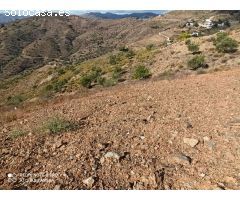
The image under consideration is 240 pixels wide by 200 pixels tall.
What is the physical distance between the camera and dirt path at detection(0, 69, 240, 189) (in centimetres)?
517

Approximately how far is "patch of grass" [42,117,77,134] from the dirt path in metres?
0.17

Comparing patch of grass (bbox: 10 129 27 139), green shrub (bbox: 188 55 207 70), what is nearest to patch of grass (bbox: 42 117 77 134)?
patch of grass (bbox: 10 129 27 139)

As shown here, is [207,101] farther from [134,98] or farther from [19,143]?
[19,143]

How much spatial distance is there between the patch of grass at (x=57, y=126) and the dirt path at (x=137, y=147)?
17 centimetres

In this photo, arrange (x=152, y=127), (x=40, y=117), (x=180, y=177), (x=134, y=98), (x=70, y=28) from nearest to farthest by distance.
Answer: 1. (x=180, y=177)
2. (x=152, y=127)
3. (x=40, y=117)
4. (x=134, y=98)
5. (x=70, y=28)

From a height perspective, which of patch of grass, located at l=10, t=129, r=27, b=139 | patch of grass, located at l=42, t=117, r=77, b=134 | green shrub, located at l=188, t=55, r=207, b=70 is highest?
patch of grass, located at l=42, t=117, r=77, b=134

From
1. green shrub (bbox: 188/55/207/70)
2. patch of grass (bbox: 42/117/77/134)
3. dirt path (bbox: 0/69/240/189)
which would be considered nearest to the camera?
dirt path (bbox: 0/69/240/189)

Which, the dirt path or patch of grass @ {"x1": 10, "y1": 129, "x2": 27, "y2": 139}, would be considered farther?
patch of grass @ {"x1": 10, "y1": 129, "x2": 27, "y2": 139}

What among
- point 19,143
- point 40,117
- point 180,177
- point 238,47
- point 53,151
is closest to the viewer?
point 180,177

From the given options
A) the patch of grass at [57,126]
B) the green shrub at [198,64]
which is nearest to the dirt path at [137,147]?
the patch of grass at [57,126]

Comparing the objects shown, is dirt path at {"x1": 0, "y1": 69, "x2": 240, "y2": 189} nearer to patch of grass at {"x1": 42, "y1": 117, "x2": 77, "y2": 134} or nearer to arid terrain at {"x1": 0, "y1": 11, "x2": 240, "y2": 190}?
arid terrain at {"x1": 0, "y1": 11, "x2": 240, "y2": 190}

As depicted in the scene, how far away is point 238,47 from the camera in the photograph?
19.5 metres
